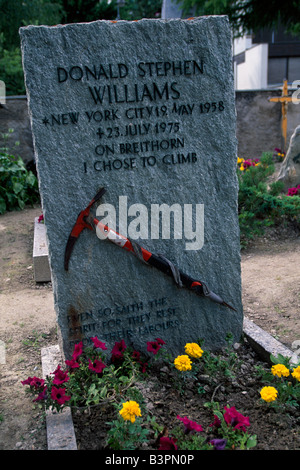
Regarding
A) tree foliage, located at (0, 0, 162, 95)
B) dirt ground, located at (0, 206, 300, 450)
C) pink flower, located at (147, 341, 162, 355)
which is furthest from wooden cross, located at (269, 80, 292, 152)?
pink flower, located at (147, 341, 162, 355)

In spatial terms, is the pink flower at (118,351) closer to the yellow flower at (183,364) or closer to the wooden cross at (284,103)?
the yellow flower at (183,364)

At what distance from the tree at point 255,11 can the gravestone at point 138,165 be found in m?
8.43

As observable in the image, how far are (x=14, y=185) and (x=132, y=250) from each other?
194 inches

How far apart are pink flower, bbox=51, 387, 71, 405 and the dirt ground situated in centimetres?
22

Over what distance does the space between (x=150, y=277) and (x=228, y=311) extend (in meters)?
0.59

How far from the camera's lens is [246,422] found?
2014mm

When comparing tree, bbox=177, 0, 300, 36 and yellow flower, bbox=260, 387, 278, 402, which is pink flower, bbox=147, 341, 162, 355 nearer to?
yellow flower, bbox=260, 387, 278, 402

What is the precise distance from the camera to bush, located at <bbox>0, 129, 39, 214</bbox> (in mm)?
7020

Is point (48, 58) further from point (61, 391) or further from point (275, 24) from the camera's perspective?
point (275, 24)

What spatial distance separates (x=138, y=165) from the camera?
8.46ft

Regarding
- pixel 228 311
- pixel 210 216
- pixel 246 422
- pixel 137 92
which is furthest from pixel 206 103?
pixel 246 422

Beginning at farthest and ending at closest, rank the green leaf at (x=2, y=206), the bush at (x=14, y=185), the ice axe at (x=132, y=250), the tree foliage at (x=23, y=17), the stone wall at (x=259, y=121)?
the tree foliage at (x=23, y=17), the stone wall at (x=259, y=121), the bush at (x=14, y=185), the green leaf at (x=2, y=206), the ice axe at (x=132, y=250)

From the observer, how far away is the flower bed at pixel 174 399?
79.8 inches

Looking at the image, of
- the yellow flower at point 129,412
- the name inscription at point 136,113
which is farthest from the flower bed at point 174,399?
the name inscription at point 136,113
